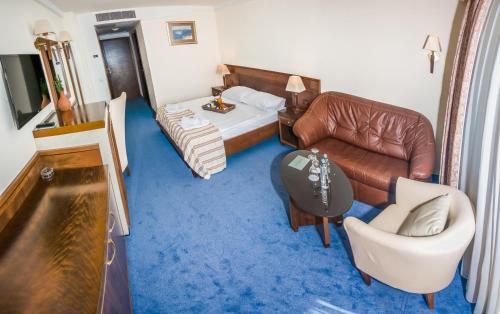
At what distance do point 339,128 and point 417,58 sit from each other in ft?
3.58

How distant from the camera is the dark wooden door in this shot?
8.52m

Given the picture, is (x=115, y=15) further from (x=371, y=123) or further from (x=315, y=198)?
(x=315, y=198)

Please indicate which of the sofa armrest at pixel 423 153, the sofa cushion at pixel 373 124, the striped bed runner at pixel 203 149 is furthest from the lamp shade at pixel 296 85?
the sofa armrest at pixel 423 153

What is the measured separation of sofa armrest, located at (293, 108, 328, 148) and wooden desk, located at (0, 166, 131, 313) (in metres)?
2.21

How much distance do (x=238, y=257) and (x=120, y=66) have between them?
7.93 m

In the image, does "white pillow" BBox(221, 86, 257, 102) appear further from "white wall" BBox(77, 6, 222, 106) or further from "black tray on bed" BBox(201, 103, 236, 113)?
"white wall" BBox(77, 6, 222, 106)

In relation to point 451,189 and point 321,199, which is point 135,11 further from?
point 451,189

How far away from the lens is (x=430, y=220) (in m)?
1.83

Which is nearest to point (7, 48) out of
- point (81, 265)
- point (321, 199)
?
point (81, 265)

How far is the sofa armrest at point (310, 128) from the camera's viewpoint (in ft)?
11.8

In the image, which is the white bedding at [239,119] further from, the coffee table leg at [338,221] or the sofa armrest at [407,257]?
the sofa armrest at [407,257]

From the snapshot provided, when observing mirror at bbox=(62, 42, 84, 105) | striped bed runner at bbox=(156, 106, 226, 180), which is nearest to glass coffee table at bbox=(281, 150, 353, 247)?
striped bed runner at bbox=(156, 106, 226, 180)

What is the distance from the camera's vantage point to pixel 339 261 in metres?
2.43

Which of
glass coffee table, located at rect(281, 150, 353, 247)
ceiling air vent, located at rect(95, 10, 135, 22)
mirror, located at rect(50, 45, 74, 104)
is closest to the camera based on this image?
glass coffee table, located at rect(281, 150, 353, 247)
